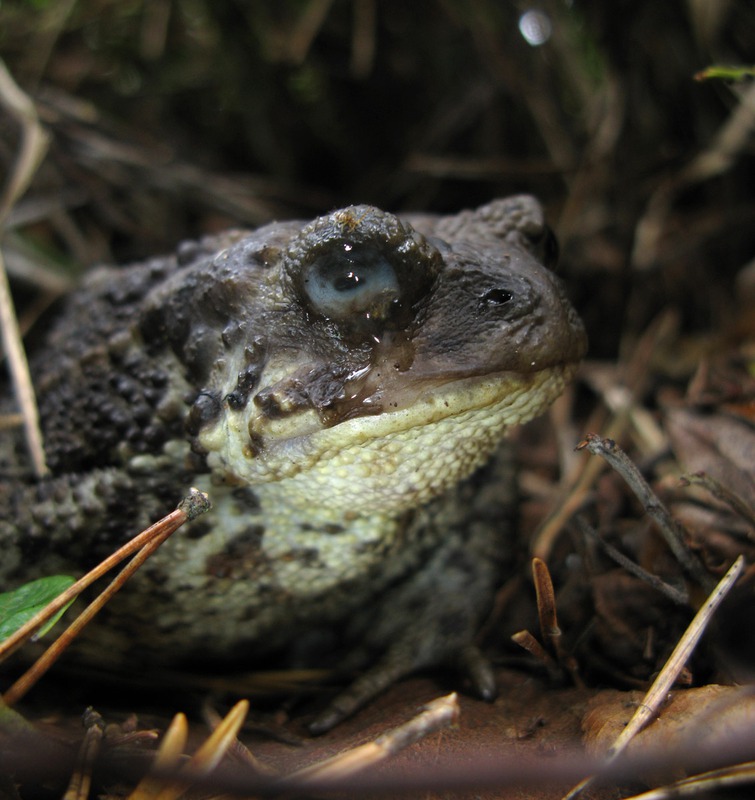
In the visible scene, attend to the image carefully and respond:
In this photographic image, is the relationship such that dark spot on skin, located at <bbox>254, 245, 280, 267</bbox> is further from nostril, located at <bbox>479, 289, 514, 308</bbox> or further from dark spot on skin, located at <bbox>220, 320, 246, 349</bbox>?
nostril, located at <bbox>479, 289, 514, 308</bbox>

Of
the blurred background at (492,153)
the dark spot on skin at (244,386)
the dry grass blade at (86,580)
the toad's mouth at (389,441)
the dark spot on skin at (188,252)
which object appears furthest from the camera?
the blurred background at (492,153)

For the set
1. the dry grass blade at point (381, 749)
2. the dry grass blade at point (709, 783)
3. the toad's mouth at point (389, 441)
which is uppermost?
the toad's mouth at point (389, 441)

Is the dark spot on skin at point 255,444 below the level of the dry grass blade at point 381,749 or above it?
above

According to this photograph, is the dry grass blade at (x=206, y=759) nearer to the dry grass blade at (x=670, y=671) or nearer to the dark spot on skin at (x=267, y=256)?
the dry grass blade at (x=670, y=671)

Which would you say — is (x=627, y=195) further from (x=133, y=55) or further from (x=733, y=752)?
(x=133, y=55)

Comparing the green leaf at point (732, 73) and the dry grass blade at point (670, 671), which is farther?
the green leaf at point (732, 73)

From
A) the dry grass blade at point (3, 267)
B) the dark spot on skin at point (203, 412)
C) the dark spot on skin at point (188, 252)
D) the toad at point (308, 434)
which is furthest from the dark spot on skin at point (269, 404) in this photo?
the dry grass blade at point (3, 267)

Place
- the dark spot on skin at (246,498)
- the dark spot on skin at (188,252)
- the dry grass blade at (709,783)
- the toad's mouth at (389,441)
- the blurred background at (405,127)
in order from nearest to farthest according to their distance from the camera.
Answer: the dry grass blade at (709,783), the toad's mouth at (389,441), the dark spot on skin at (246,498), the dark spot on skin at (188,252), the blurred background at (405,127)
